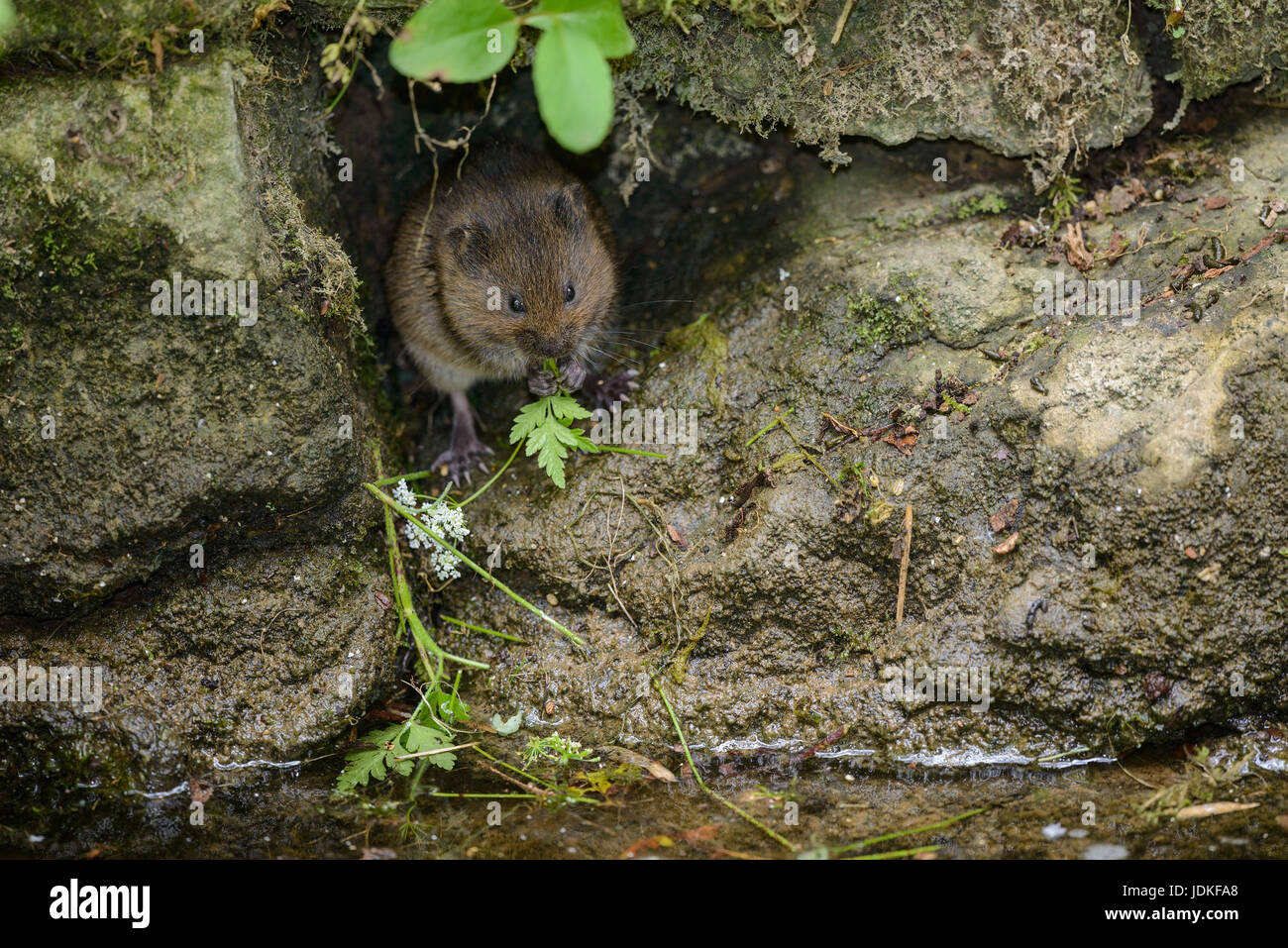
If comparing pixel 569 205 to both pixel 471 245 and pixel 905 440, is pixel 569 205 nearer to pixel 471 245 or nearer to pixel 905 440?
pixel 471 245

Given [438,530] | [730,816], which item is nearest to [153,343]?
[438,530]

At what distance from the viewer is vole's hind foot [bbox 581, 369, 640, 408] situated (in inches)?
242

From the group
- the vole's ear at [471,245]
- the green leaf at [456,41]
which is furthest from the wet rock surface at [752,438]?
the green leaf at [456,41]

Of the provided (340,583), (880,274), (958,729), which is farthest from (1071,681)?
(340,583)

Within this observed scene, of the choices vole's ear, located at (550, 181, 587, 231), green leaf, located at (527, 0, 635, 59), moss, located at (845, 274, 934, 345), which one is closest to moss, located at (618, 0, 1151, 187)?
vole's ear, located at (550, 181, 587, 231)

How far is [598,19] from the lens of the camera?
14.3ft

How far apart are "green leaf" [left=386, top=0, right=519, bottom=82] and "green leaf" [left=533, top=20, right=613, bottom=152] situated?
1.05 ft

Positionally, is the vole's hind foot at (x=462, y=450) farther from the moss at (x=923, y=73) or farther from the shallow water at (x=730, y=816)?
the moss at (x=923, y=73)

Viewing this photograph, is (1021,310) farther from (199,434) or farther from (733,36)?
(199,434)

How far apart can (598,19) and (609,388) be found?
2.25 meters

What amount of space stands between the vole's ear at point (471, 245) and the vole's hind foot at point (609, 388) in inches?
36.7

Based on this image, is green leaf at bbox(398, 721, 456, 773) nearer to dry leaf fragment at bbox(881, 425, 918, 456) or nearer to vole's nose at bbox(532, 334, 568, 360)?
vole's nose at bbox(532, 334, 568, 360)

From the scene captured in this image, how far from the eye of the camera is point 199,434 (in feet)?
16.2

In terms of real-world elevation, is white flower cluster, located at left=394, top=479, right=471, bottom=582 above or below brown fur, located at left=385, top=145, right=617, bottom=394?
below
